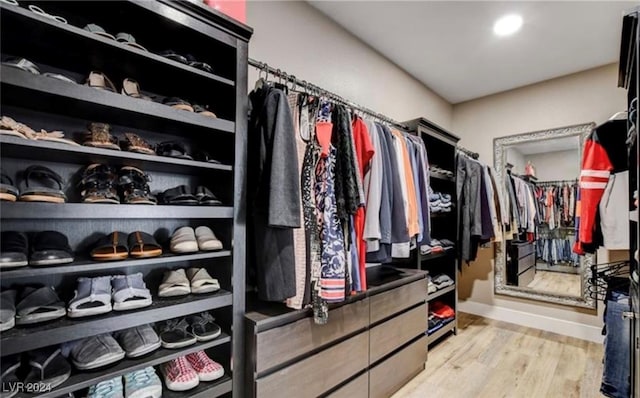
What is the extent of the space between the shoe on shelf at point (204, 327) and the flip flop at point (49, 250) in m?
0.51

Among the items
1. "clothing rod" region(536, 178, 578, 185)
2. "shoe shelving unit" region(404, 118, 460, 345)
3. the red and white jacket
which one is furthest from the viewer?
"clothing rod" region(536, 178, 578, 185)

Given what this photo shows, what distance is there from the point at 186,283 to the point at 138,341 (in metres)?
0.24

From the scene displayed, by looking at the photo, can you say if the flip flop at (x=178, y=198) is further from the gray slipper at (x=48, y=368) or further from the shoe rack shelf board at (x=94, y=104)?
the gray slipper at (x=48, y=368)

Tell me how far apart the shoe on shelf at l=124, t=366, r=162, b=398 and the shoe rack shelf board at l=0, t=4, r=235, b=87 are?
1140 mm

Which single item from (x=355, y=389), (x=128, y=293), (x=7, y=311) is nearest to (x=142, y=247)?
(x=128, y=293)

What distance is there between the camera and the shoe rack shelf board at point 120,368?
0.86m

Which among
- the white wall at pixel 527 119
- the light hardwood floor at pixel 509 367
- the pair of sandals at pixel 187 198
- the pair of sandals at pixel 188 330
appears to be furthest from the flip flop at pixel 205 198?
the white wall at pixel 527 119

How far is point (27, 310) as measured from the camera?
0.86 metres

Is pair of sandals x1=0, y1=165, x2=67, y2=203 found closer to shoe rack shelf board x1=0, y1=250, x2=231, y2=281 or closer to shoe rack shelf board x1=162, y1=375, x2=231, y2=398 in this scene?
shoe rack shelf board x1=0, y1=250, x2=231, y2=281

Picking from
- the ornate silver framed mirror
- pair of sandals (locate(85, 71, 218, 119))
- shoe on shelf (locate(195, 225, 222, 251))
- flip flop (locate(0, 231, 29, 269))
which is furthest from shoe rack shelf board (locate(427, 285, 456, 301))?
flip flop (locate(0, 231, 29, 269))

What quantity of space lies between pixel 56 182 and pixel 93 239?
0.93 ft

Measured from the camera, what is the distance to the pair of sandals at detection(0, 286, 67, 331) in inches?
32.5

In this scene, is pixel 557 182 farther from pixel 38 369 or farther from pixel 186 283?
pixel 38 369

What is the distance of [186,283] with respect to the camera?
3.84ft
